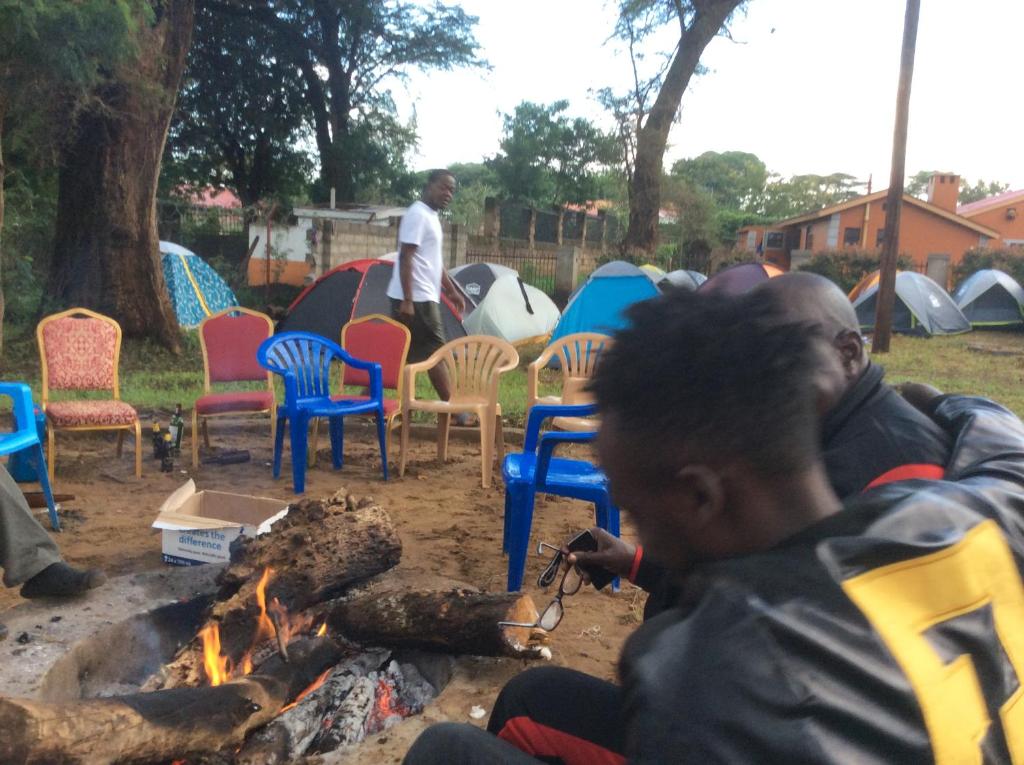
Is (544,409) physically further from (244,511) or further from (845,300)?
(845,300)

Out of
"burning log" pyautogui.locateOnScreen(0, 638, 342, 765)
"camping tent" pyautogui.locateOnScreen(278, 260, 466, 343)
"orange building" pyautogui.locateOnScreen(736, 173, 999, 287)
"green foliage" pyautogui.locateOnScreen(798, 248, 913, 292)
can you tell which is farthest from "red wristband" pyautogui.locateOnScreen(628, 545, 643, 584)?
"orange building" pyautogui.locateOnScreen(736, 173, 999, 287)

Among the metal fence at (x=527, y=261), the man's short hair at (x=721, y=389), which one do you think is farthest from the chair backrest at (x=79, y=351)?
the metal fence at (x=527, y=261)

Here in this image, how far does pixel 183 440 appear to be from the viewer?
681 centimetres

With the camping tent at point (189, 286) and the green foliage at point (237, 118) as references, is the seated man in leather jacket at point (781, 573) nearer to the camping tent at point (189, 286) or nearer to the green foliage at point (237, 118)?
the camping tent at point (189, 286)

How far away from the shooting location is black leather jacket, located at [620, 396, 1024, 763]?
2.72 feet

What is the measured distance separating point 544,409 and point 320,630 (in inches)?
61.4

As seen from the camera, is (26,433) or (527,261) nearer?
(26,433)

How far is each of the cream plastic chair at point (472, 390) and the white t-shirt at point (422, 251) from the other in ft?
2.14

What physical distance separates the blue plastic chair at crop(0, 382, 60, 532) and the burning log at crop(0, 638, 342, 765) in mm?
2347

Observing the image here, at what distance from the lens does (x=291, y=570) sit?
331cm

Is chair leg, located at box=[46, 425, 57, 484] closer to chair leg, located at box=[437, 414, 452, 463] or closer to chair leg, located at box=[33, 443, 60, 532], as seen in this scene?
chair leg, located at box=[33, 443, 60, 532]

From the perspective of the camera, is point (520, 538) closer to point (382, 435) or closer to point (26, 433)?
point (382, 435)

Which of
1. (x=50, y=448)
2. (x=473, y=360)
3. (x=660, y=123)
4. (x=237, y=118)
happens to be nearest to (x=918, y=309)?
(x=660, y=123)

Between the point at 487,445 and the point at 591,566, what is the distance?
3.55 meters
